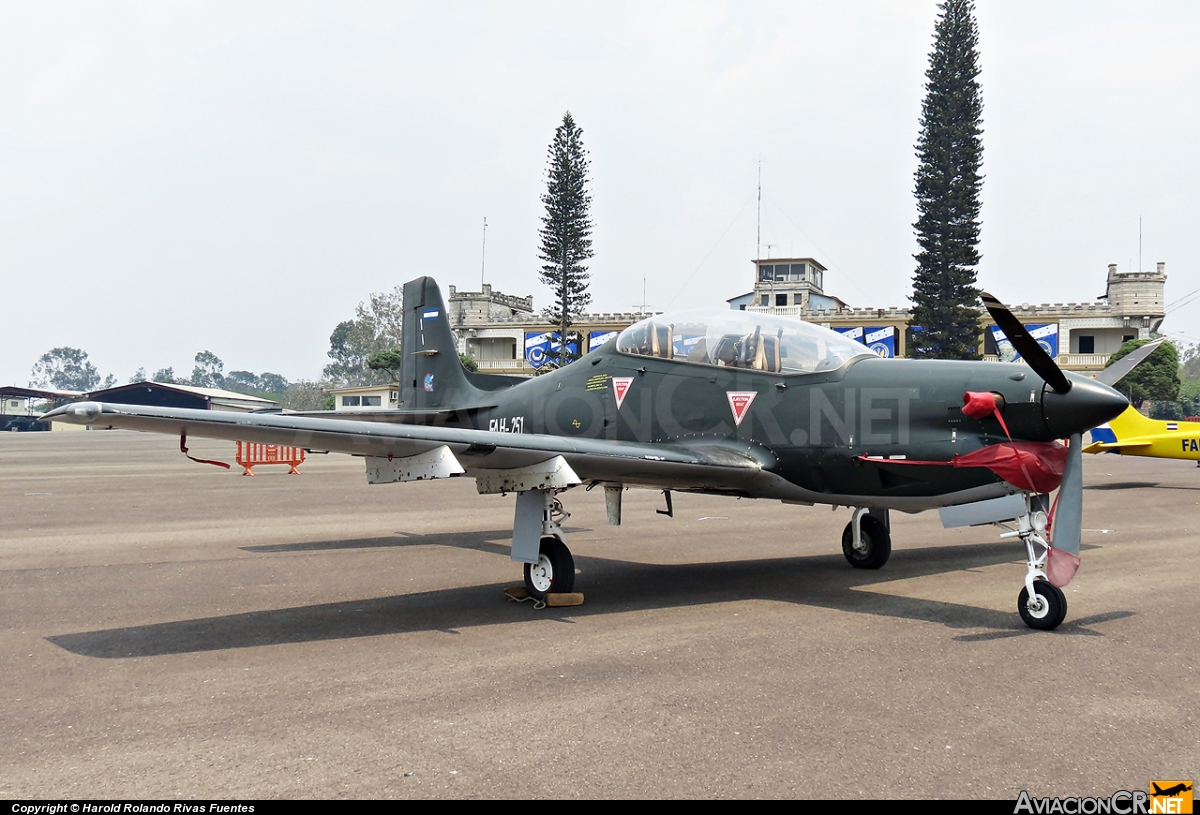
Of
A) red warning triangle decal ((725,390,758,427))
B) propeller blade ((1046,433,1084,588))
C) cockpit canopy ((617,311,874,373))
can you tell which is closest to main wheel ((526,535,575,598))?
red warning triangle decal ((725,390,758,427))

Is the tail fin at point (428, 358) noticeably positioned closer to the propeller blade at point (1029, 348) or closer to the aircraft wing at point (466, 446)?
the aircraft wing at point (466, 446)

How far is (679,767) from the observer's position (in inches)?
162

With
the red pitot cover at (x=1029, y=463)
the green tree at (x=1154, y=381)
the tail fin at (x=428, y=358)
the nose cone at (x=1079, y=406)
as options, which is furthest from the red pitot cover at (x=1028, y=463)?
the green tree at (x=1154, y=381)

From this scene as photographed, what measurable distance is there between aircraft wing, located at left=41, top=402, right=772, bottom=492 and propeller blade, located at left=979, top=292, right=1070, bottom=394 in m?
2.52

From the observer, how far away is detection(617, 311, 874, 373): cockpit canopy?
8.56m

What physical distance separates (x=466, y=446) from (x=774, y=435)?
3.05 meters

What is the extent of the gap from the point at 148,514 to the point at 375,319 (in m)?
126

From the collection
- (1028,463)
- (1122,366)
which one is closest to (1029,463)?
(1028,463)

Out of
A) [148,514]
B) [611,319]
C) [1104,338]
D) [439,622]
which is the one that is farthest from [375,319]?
[439,622]

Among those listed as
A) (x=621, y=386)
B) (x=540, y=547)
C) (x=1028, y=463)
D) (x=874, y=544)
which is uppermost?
(x=621, y=386)

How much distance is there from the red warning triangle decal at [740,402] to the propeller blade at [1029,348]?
8.20ft

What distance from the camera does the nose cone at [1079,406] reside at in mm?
6770

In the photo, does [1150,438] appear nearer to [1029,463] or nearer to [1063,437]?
[1063,437]

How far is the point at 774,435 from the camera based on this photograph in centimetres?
845
